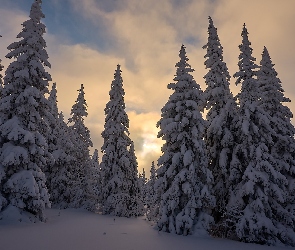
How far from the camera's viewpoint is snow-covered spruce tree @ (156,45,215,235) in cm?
1762

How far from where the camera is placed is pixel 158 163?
19469 millimetres

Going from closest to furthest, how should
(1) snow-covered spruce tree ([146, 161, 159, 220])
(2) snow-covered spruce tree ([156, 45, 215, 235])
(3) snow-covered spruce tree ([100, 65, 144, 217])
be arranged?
(2) snow-covered spruce tree ([156, 45, 215, 235]) < (1) snow-covered spruce tree ([146, 161, 159, 220]) < (3) snow-covered spruce tree ([100, 65, 144, 217])

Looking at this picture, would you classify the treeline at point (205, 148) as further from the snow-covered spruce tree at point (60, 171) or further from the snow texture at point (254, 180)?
the snow-covered spruce tree at point (60, 171)

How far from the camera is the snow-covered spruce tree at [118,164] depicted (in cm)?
3006

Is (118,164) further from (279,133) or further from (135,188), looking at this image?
(279,133)

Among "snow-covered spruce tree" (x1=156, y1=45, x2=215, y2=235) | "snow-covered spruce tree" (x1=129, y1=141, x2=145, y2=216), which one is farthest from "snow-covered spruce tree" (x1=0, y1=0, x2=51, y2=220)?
"snow-covered spruce tree" (x1=129, y1=141, x2=145, y2=216)

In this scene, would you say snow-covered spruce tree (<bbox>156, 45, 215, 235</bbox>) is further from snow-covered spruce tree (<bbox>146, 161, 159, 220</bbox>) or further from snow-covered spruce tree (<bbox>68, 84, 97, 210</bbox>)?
snow-covered spruce tree (<bbox>68, 84, 97, 210</bbox>)

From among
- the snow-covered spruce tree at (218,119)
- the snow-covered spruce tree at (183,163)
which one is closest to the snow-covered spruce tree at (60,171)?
the snow-covered spruce tree at (183,163)

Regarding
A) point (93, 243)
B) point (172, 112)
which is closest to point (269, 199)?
point (172, 112)

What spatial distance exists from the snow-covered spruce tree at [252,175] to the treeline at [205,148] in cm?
6

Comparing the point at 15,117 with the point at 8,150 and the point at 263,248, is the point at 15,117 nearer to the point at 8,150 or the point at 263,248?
the point at 8,150

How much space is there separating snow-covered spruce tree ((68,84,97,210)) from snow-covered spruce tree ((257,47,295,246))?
73.4 ft

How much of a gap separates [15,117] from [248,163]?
665 inches

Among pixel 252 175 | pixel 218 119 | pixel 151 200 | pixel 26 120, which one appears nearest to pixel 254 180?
pixel 252 175
